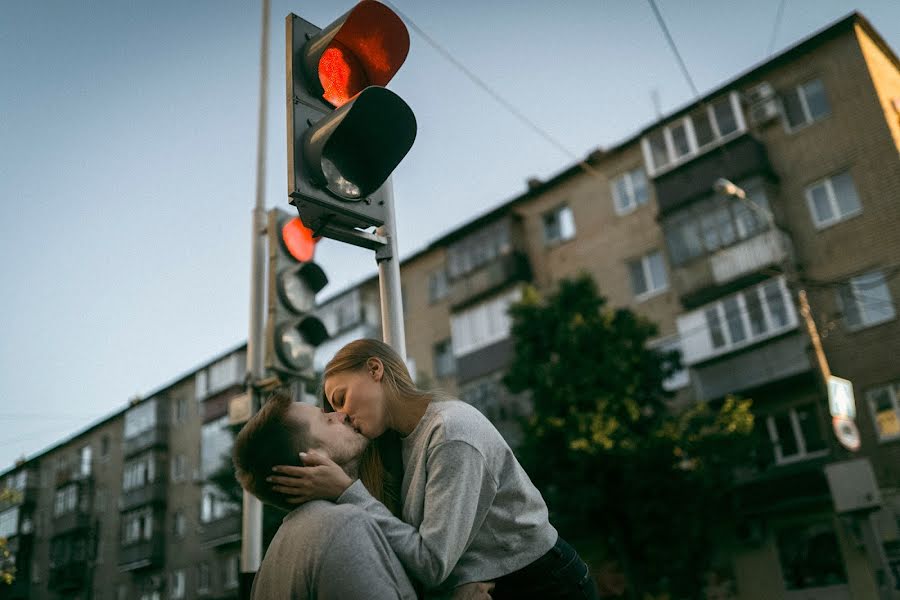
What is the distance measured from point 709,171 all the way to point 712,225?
2047 millimetres

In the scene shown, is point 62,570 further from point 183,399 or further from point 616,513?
point 616,513

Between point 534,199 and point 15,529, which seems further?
point 15,529

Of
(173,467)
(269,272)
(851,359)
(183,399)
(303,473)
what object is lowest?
(303,473)

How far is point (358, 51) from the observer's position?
3520mm

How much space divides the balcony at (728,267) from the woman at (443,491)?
20474 millimetres

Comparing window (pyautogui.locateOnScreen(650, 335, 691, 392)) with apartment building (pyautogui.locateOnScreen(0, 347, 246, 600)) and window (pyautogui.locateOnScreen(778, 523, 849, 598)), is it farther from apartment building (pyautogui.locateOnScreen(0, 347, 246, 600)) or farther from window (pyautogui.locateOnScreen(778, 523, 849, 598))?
apartment building (pyautogui.locateOnScreen(0, 347, 246, 600))

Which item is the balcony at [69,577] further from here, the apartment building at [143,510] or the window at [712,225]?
the window at [712,225]

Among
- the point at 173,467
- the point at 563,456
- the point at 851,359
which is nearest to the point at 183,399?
the point at 173,467

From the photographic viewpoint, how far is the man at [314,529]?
8.21ft

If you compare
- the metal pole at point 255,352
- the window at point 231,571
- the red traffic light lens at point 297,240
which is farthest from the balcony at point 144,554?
the red traffic light lens at point 297,240

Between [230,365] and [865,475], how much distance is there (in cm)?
4008

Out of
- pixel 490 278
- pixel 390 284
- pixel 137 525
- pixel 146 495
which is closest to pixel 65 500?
pixel 137 525

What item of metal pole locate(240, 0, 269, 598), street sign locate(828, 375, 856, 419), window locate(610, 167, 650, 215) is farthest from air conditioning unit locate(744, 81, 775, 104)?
metal pole locate(240, 0, 269, 598)

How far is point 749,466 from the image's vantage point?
69.5ft
